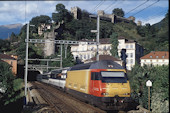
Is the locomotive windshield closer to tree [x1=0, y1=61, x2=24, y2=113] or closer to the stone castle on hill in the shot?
tree [x1=0, y1=61, x2=24, y2=113]

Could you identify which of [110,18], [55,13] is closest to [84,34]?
[55,13]

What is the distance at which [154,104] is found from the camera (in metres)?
17.6

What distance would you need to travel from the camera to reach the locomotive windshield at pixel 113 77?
16.4 meters

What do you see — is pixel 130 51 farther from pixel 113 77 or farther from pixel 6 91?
pixel 113 77

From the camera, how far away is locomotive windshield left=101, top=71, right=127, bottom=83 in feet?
53.9

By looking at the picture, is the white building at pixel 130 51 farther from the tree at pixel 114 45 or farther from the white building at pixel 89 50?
the tree at pixel 114 45

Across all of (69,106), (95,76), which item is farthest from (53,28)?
(95,76)

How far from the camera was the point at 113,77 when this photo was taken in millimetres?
16688

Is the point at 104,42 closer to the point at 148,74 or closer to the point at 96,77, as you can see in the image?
the point at 148,74

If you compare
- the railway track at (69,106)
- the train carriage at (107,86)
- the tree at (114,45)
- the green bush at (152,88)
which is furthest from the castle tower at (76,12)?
the train carriage at (107,86)

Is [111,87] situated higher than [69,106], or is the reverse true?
[111,87]

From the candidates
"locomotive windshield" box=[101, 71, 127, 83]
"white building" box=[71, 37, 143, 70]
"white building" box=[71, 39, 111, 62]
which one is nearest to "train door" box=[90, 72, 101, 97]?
"locomotive windshield" box=[101, 71, 127, 83]

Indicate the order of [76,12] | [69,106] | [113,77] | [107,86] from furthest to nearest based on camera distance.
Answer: [76,12] → [69,106] → [113,77] → [107,86]

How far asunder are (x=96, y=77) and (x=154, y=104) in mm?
4987
